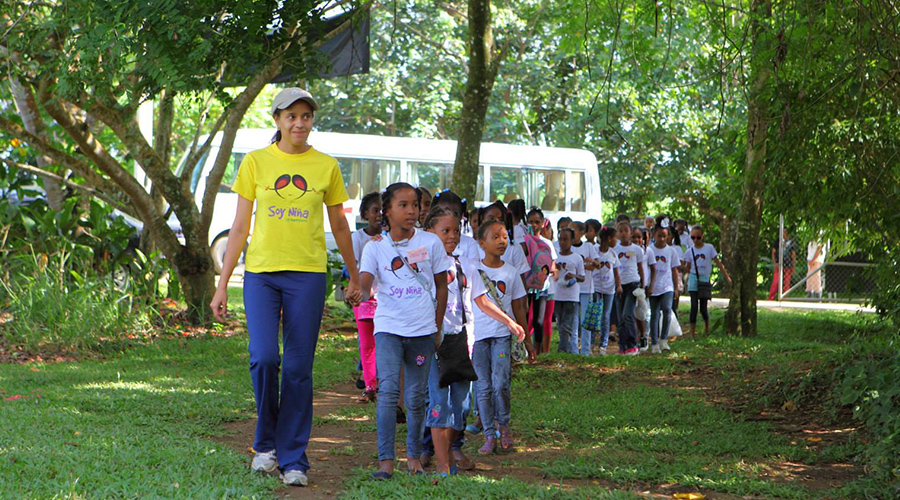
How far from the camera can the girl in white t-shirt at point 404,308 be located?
4.97m

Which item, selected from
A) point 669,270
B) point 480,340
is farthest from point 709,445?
point 669,270

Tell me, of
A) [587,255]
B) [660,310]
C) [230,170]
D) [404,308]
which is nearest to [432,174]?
[230,170]

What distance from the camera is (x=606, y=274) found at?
11.3 m

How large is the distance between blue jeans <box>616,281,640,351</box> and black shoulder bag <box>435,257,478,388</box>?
6718 mm

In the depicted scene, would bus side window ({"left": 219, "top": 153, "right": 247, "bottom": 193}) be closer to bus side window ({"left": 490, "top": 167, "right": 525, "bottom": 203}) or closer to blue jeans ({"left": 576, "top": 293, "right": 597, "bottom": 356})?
bus side window ({"left": 490, "top": 167, "right": 525, "bottom": 203})

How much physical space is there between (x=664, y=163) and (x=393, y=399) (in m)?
20.3

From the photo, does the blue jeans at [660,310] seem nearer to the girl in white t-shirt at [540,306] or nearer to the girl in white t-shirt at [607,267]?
the girl in white t-shirt at [607,267]

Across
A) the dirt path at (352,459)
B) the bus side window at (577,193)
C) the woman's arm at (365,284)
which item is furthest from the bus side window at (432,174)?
the woman's arm at (365,284)

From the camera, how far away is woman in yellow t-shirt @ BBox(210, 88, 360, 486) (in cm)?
487

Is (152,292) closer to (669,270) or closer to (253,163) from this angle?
(669,270)

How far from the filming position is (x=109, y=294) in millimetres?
11008

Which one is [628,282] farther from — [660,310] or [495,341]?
[495,341]

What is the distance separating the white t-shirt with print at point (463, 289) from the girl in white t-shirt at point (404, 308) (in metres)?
0.22

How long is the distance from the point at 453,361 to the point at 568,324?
18.5 feet
